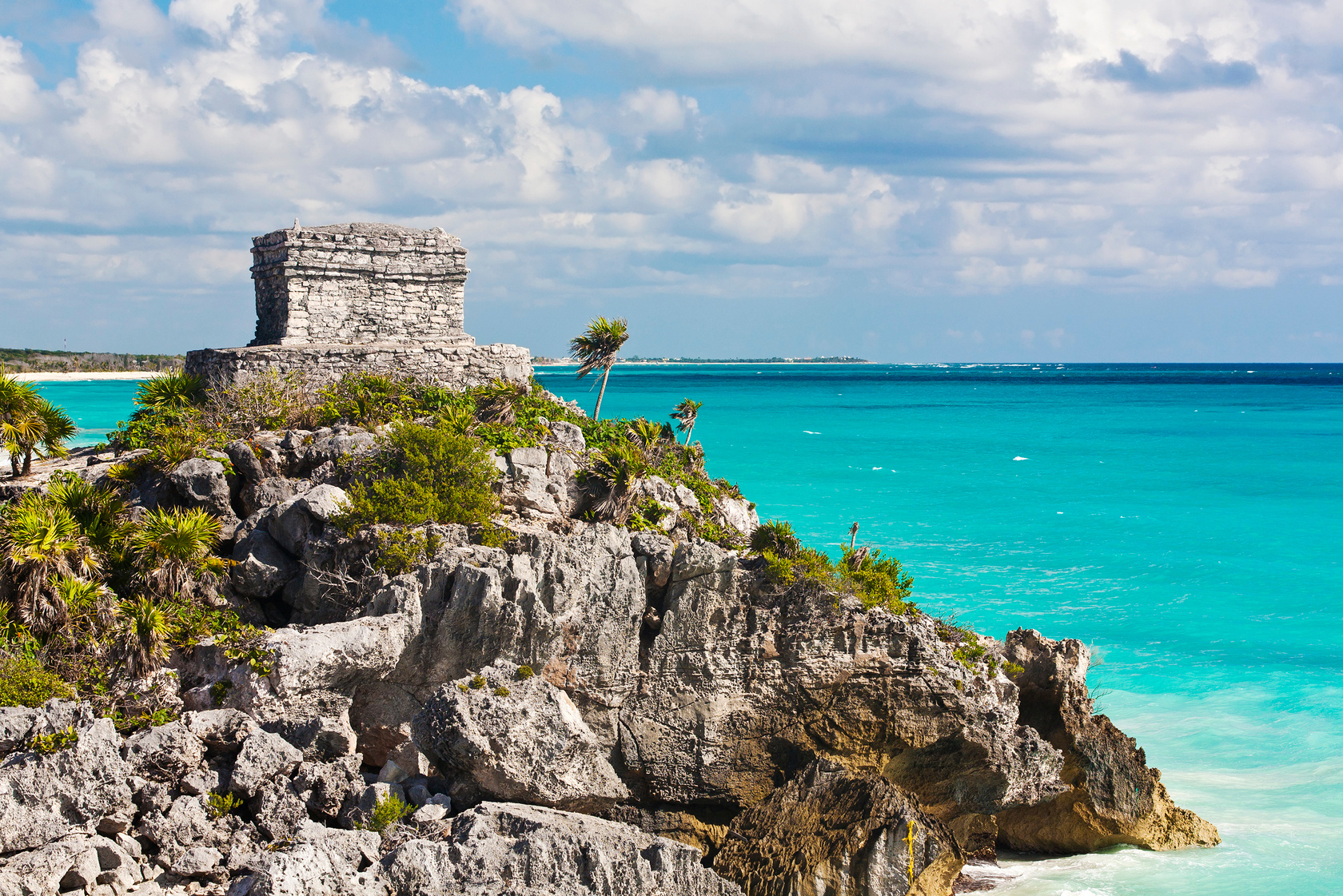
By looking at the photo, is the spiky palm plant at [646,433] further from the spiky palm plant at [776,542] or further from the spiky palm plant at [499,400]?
the spiky palm plant at [776,542]

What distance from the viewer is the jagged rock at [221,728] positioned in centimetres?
1066

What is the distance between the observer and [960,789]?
43.8 ft

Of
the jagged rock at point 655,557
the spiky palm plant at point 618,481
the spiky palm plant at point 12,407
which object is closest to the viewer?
the jagged rock at point 655,557

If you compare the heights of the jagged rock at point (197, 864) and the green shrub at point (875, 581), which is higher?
the green shrub at point (875, 581)

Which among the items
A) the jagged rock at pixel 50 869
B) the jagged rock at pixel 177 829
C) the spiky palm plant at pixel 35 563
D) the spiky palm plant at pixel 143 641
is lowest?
the jagged rock at pixel 50 869

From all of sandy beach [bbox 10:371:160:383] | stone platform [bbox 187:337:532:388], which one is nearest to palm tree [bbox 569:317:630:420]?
stone platform [bbox 187:337:532:388]

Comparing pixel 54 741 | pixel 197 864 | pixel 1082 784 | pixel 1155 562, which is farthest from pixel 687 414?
pixel 1155 562

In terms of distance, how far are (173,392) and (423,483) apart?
246 inches

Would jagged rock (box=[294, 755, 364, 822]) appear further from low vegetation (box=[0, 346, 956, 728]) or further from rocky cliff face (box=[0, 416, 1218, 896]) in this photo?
low vegetation (box=[0, 346, 956, 728])

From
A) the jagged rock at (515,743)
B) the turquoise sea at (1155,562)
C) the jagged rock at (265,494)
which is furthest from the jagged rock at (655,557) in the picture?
the turquoise sea at (1155,562)

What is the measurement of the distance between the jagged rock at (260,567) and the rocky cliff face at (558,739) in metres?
0.03

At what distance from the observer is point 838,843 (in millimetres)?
11297

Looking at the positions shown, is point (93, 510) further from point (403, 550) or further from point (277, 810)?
point (277, 810)

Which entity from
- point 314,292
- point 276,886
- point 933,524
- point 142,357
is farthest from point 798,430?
point 142,357
